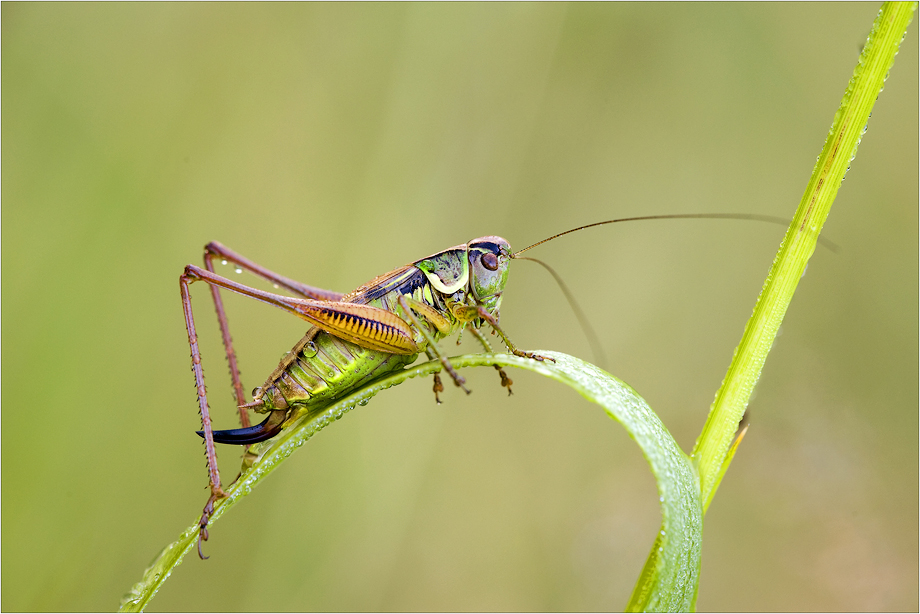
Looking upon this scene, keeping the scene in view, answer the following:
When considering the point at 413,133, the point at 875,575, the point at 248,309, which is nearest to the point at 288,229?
the point at 248,309

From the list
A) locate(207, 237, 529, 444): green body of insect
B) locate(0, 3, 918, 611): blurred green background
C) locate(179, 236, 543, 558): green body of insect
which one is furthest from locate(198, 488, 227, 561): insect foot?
locate(0, 3, 918, 611): blurred green background

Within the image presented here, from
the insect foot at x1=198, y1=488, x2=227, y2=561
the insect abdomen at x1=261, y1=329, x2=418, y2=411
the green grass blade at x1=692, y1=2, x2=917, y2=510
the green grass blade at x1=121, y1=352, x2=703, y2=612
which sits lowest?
the insect foot at x1=198, y1=488, x2=227, y2=561

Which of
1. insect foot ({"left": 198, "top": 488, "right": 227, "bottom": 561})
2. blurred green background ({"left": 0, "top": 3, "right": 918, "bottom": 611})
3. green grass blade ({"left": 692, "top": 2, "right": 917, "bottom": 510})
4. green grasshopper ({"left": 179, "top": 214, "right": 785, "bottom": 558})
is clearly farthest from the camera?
blurred green background ({"left": 0, "top": 3, "right": 918, "bottom": 611})

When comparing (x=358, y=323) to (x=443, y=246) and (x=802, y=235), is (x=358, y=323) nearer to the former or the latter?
(x=443, y=246)

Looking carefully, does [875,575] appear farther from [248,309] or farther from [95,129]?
[95,129]

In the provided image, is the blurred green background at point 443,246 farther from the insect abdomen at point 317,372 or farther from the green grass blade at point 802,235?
the green grass blade at point 802,235

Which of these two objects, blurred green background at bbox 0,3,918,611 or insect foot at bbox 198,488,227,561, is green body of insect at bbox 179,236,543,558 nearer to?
insect foot at bbox 198,488,227,561

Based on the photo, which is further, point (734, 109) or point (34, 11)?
point (734, 109)
